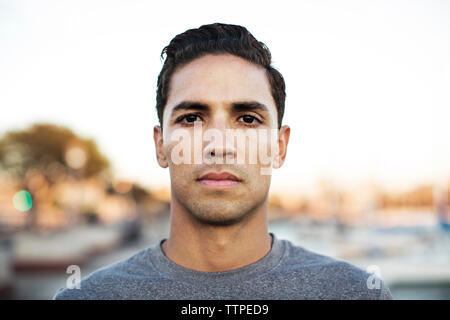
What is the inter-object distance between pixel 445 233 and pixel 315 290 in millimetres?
31598

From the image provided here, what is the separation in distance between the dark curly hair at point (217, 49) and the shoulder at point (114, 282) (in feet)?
3.78

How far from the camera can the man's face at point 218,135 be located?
2494 millimetres

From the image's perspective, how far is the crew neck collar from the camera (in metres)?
2.60

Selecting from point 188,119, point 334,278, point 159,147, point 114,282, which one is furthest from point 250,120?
point 114,282

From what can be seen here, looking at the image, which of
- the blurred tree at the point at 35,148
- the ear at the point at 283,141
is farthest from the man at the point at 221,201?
the blurred tree at the point at 35,148

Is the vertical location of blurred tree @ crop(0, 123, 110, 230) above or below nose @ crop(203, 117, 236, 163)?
above

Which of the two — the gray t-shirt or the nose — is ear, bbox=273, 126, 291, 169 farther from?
the gray t-shirt

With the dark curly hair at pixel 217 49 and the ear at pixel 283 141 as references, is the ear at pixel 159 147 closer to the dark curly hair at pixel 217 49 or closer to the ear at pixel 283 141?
the dark curly hair at pixel 217 49

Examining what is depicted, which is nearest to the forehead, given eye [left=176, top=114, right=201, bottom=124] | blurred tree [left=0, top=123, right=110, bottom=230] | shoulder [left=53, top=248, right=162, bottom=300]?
eye [left=176, top=114, right=201, bottom=124]

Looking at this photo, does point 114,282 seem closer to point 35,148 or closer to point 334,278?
point 334,278

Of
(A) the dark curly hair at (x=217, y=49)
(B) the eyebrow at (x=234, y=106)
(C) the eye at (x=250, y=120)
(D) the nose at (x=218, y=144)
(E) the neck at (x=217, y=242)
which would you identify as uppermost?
(A) the dark curly hair at (x=217, y=49)

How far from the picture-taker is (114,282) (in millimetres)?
2686

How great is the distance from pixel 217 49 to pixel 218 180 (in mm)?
1005

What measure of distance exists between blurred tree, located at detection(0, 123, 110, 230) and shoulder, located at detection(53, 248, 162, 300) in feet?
126
